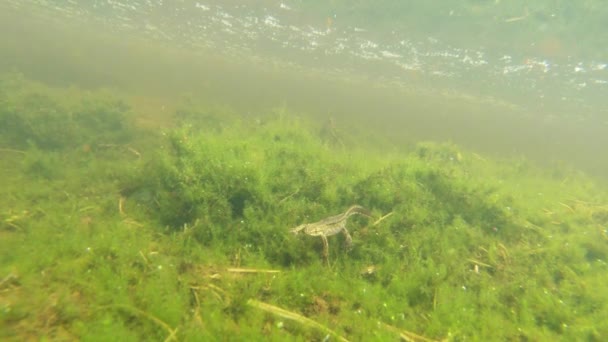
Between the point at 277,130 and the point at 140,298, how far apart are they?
Result: 832 cm

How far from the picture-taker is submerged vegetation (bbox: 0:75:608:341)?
12.1ft

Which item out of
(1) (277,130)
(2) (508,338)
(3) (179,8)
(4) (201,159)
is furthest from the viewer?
(3) (179,8)

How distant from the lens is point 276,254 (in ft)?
16.2

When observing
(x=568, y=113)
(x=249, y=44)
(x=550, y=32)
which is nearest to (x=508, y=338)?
(x=550, y=32)

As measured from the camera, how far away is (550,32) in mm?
17719

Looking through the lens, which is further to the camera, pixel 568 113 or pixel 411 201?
pixel 568 113

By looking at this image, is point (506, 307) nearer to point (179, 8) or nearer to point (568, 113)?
point (179, 8)

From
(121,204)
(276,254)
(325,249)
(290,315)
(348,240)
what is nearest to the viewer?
(290,315)

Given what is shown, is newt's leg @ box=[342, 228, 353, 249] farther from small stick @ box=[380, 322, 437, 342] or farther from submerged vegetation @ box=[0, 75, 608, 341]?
small stick @ box=[380, 322, 437, 342]

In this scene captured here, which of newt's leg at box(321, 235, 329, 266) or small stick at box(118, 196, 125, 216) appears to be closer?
newt's leg at box(321, 235, 329, 266)

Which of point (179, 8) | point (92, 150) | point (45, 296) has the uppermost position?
point (179, 8)

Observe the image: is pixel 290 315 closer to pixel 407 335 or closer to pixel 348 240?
pixel 407 335

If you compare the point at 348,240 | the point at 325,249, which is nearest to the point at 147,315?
the point at 325,249

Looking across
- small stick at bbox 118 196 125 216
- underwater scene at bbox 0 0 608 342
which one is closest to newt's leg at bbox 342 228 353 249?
underwater scene at bbox 0 0 608 342
